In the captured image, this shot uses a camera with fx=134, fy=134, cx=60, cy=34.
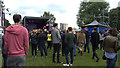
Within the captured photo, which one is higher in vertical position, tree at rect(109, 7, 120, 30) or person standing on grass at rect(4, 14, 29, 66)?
tree at rect(109, 7, 120, 30)

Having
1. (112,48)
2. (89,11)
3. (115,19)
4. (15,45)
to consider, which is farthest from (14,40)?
(115,19)

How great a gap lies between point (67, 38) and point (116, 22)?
52692 millimetres

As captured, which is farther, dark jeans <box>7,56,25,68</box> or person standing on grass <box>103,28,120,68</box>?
person standing on grass <box>103,28,120,68</box>

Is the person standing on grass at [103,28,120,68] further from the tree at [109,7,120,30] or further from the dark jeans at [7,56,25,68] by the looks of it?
the tree at [109,7,120,30]

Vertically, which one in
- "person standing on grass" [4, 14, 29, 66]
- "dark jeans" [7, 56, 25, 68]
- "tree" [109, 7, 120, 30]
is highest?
"tree" [109, 7, 120, 30]

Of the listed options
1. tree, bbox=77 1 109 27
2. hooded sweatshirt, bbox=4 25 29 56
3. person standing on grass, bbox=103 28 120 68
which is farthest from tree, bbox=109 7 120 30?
hooded sweatshirt, bbox=4 25 29 56

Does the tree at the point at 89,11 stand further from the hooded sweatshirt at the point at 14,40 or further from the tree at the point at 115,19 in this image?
the hooded sweatshirt at the point at 14,40

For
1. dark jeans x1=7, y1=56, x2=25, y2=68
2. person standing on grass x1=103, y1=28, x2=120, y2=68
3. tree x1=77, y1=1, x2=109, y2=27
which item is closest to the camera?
dark jeans x1=7, y1=56, x2=25, y2=68

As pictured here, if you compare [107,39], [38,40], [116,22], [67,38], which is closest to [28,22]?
[38,40]

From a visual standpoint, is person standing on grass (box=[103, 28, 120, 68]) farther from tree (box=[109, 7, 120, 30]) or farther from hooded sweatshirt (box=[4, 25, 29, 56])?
tree (box=[109, 7, 120, 30])

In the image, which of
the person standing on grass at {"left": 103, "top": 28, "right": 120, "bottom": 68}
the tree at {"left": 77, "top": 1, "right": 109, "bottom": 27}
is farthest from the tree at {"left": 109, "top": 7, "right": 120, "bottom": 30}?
the person standing on grass at {"left": 103, "top": 28, "right": 120, "bottom": 68}

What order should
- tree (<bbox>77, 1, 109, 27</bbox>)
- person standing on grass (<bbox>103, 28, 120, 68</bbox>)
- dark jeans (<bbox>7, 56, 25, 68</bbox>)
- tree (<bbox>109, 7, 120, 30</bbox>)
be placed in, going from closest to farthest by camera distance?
dark jeans (<bbox>7, 56, 25, 68</bbox>)
person standing on grass (<bbox>103, 28, 120, 68</bbox>)
tree (<bbox>77, 1, 109, 27</bbox>)
tree (<bbox>109, 7, 120, 30</bbox>)

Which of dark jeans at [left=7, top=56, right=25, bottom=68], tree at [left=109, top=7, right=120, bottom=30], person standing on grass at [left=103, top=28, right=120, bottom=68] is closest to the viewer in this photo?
dark jeans at [left=7, top=56, right=25, bottom=68]

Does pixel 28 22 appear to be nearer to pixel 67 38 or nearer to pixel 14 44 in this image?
pixel 67 38
